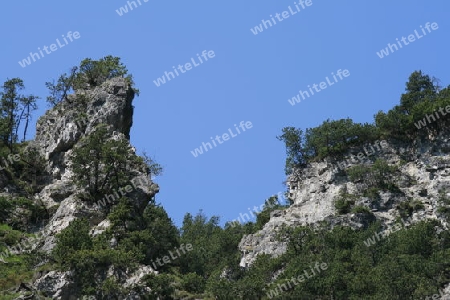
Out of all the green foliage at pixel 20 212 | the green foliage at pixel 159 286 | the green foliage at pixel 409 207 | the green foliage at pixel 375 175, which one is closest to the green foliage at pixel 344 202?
the green foliage at pixel 375 175

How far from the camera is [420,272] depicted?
217ft

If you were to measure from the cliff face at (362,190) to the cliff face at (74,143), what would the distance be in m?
27.6

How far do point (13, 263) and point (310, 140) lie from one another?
6086cm

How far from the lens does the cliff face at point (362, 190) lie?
9156 cm

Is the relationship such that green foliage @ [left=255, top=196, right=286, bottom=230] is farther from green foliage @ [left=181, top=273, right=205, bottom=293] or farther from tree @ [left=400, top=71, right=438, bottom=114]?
green foliage @ [left=181, top=273, right=205, bottom=293]

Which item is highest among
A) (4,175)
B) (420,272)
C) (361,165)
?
(4,175)

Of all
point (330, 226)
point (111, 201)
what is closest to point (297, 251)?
point (330, 226)

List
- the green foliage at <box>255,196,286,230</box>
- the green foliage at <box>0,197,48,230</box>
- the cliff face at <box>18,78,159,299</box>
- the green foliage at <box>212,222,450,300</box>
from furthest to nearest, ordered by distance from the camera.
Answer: the green foliage at <box>255,196,286,230</box>
the green foliage at <box>0,197,48,230</box>
the cliff face at <box>18,78,159,299</box>
the green foliage at <box>212,222,450,300</box>

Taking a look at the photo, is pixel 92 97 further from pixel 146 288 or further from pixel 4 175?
pixel 146 288

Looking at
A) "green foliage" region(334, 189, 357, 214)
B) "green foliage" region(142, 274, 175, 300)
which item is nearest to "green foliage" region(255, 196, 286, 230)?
"green foliage" region(334, 189, 357, 214)

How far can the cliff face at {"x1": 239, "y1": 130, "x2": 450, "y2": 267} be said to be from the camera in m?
91.6

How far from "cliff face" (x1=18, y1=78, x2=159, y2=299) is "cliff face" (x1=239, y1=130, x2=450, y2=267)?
90.4 ft

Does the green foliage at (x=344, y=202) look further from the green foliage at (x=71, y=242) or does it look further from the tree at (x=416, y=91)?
the green foliage at (x=71, y=242)

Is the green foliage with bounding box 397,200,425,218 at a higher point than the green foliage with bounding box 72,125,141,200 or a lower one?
lower
